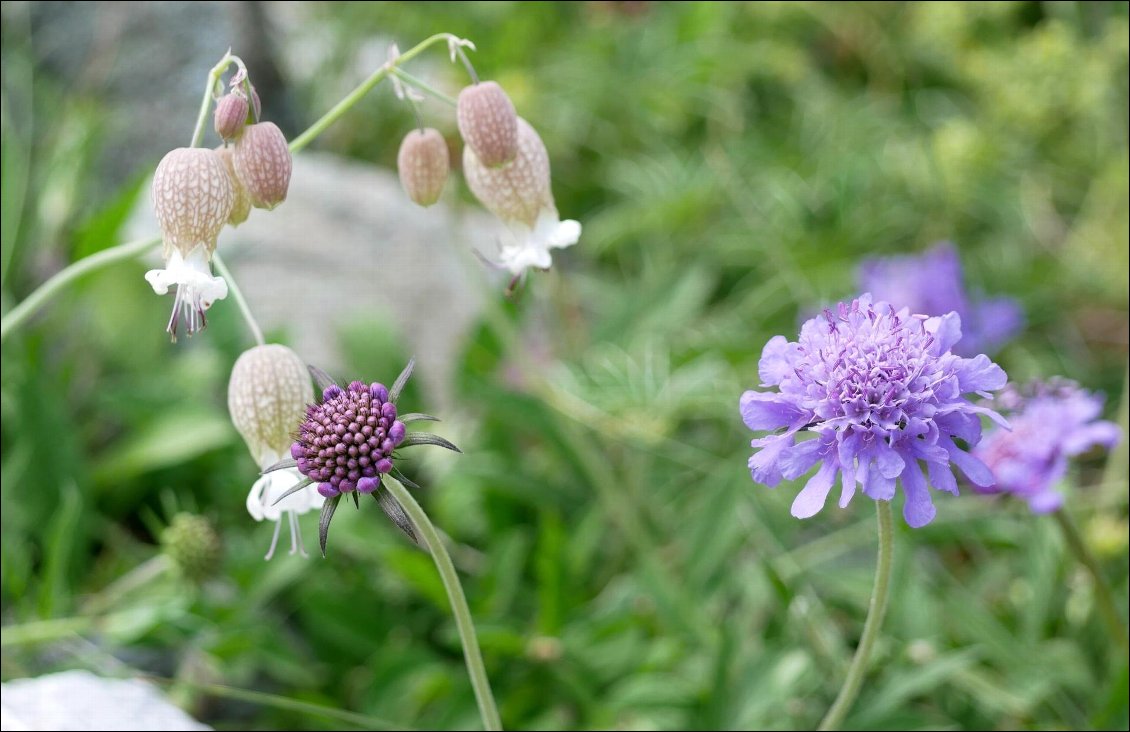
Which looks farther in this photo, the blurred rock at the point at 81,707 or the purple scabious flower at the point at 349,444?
the blurred rock at the point at 81,707

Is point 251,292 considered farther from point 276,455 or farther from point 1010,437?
point 1010,437

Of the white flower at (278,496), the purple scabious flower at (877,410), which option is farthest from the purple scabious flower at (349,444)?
the purple scabious flower at (877,410)

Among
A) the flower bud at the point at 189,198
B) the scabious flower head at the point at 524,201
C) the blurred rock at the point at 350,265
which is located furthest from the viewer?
the blurred rock at the point at 350,265

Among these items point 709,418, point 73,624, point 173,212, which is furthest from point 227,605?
point 709,418

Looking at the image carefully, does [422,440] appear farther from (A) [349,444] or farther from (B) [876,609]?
(B) [876,609]

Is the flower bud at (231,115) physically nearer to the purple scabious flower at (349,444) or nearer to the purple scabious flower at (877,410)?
the purple scabious flower at (349,444)

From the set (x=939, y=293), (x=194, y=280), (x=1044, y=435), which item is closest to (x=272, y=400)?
(x=194, y=280)
